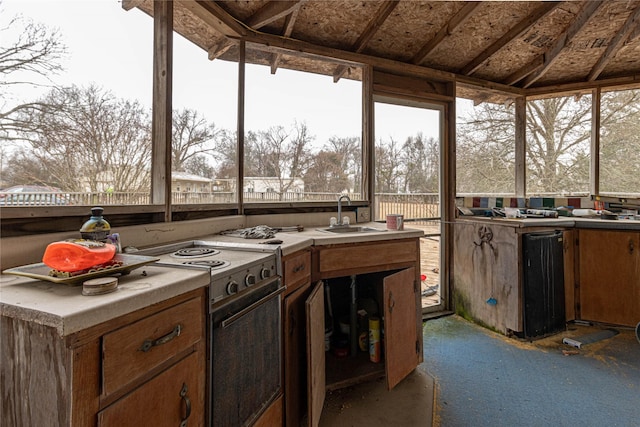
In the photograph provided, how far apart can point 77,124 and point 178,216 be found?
647 mm

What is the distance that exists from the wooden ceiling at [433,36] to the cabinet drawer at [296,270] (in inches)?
55.8

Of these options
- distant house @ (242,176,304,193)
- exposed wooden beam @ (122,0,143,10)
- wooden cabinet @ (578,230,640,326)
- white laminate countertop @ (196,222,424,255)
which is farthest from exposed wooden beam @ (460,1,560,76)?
exposed wooden beam @ (122,0,143,10)

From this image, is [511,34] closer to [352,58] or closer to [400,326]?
[352,58]

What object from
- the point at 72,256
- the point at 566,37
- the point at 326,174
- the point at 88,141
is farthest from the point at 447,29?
the point at 72,256

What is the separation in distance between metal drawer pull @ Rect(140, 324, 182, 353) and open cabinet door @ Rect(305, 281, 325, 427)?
710 mm

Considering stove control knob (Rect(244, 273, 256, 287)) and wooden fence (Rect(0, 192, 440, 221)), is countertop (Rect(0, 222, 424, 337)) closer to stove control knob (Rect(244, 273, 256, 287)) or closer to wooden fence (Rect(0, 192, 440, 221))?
stove control knob (Rect(244, 273, 256, 287))

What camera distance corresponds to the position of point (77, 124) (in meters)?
1.32

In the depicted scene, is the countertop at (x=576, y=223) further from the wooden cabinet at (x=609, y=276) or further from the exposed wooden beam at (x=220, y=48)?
the exposed wooden beam at (x=220, y=48)

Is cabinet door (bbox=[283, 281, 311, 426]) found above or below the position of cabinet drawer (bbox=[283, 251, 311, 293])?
below

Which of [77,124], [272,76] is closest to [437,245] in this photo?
[272,76]

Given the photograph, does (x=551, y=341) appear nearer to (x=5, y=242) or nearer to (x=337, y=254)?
(x=337, y=254)

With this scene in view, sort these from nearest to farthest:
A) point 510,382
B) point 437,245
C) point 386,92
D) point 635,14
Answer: point 510,382 → point 635,14 → point 386,92 → point 437,245

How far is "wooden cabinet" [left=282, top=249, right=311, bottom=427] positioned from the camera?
5.01ft

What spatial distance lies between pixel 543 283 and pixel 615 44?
2.06 metres
